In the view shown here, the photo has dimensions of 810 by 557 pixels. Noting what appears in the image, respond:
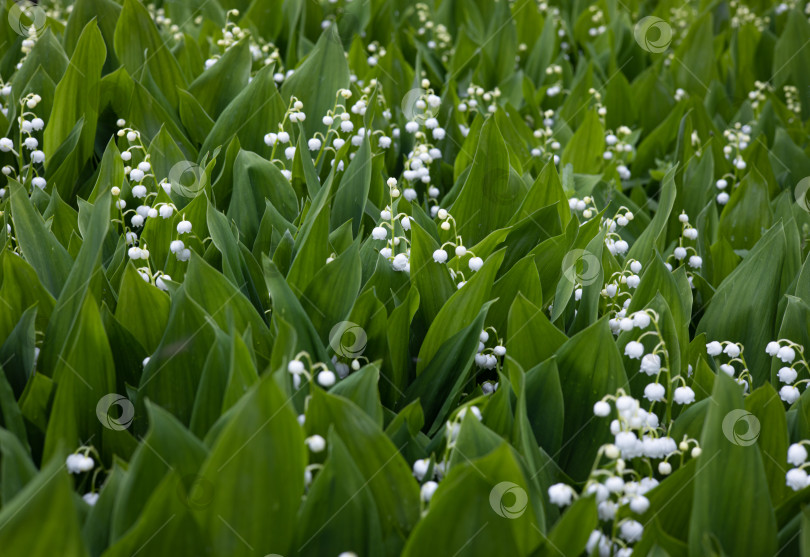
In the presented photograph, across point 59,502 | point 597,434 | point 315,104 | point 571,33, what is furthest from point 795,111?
point 59,502

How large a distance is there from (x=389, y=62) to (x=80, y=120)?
1220 millimetres

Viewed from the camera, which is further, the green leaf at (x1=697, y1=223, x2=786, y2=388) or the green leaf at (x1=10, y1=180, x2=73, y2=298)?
the green leaf at (x1=697, y1=223, x2=786, y2=388)

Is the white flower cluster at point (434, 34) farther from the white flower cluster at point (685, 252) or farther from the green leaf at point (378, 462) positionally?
the green leaf at point (378, 462)

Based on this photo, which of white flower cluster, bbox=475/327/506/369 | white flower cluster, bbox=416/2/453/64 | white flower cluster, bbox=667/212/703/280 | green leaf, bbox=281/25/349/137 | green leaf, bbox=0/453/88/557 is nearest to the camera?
green leaf, bbox=0/453/88/557

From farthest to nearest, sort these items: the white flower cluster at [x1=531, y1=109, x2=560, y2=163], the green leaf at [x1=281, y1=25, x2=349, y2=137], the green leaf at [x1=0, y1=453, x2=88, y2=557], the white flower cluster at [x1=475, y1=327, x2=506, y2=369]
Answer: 1. the white flower cluster at [x1=531, y1=109, x2=560, y2=163]
2. the green leaf at [x1=281, y1=25, x2=349, y2=137]
3. the white flower cluster at [x1=475, y1=327, x2=506, y2=369]
4. the green leaf at [x1=0, y1=453, x2=88, y2=557]

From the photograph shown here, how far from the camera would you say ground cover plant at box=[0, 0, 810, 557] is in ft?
4.01

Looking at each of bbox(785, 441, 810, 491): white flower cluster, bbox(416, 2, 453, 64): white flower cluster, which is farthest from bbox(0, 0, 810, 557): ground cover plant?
bbox(416, 2, 453, 64): white flower cluster

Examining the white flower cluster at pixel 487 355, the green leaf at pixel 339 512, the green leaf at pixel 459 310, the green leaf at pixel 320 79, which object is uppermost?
the green leaf at pixel 320 79

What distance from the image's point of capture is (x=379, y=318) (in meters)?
1.68

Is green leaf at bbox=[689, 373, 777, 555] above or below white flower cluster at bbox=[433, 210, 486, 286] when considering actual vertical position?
below

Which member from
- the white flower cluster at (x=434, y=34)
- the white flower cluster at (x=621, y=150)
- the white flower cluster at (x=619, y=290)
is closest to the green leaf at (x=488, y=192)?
the white flower cluster at (x=619, y=290)

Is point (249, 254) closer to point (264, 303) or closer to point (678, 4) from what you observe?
point (264, 303)

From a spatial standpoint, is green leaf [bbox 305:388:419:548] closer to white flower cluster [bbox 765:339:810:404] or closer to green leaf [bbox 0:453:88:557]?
green leaf [bbox 0:453:88:557]

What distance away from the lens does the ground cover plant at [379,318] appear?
4.01 ft
